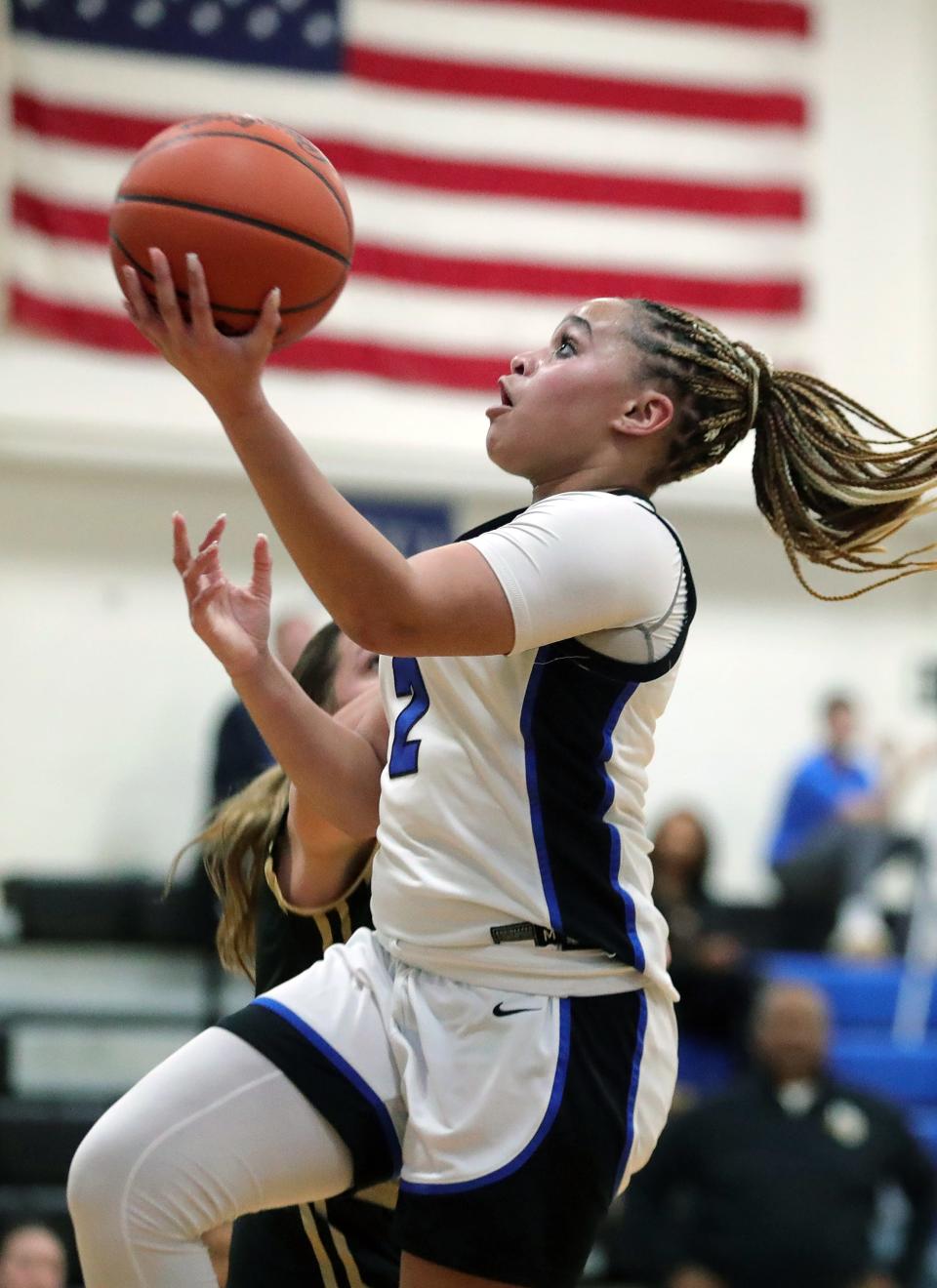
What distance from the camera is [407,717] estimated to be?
92.3 inches

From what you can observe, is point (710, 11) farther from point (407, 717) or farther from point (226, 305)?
point (226, 305)

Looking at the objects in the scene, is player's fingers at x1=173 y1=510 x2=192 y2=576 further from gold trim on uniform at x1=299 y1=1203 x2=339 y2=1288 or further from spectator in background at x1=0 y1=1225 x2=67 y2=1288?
spectator in background at x1=0 y1=1225 x2=67 y2=1288

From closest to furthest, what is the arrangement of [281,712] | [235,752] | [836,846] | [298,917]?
1. [281,712]
2. [298,917]
3. [235,752]
4. [836,846]

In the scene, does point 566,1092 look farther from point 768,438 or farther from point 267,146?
point 267,146

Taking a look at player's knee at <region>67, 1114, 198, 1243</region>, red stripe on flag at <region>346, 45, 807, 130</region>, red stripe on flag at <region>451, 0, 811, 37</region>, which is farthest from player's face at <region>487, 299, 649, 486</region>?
red stripe on flag at <region>451, 0, 811, 37</region>

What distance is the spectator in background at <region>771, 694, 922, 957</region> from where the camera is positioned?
→ 880 centimetres

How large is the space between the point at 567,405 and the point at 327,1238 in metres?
1.30

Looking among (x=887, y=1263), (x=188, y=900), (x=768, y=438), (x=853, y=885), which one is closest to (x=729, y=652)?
(x=853, y=885)

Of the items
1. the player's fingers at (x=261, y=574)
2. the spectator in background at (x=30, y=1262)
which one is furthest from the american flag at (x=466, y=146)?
the player's fingers at (x=261, y=574)

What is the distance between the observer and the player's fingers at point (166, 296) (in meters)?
1.94

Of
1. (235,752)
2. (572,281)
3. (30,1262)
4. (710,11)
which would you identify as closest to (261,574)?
(30,1262)

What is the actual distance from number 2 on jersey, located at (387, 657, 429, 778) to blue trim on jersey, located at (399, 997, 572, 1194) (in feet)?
1.19

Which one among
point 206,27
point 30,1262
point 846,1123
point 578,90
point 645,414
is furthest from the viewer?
point 578,90

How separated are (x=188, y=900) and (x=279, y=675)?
18.4 feet
